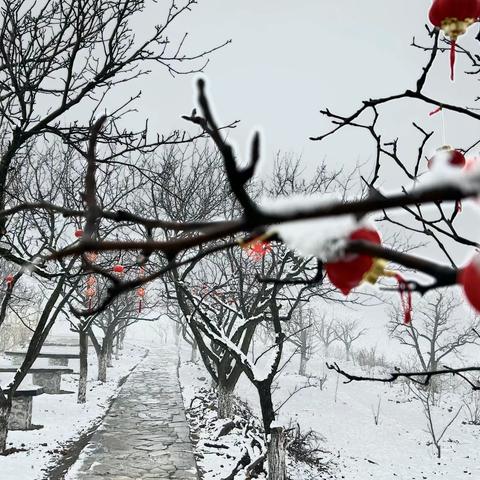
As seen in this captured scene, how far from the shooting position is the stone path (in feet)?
25.7

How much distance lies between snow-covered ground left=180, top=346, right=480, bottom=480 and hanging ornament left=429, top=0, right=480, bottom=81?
10196 millimetres

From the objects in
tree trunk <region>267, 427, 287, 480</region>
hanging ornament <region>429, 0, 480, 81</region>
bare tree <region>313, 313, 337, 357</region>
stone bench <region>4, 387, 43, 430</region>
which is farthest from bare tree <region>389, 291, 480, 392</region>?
stone bench <region>4, 387, 43, 430</region>

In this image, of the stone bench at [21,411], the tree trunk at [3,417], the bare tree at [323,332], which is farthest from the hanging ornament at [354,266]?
the bare tree at [323,332]

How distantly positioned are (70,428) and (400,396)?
17713mm

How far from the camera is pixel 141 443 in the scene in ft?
31.5

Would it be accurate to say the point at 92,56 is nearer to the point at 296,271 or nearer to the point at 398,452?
the point at 296,271

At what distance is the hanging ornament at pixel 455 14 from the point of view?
4.49 ft

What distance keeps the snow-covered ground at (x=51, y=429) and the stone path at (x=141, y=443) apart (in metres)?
0.50

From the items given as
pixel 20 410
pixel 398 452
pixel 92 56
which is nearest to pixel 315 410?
pixel 398 452

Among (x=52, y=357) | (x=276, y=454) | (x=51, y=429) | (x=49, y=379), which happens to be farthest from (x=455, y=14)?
(x=52, y=357)

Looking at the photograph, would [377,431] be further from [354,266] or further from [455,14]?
[354,266]

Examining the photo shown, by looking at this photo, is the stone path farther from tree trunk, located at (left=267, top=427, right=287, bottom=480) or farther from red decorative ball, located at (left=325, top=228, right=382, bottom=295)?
red decorative ball, located at (left=325, top=228, right=382, bottom=295)

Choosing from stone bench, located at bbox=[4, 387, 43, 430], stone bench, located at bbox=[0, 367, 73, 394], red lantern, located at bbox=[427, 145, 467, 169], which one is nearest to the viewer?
red lantern, located at bbox=[427, 145, 467, 169]

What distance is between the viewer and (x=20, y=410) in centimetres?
977
